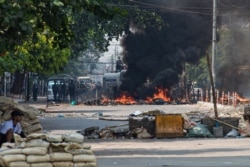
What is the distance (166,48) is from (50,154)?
5349 cm

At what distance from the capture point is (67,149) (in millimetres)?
14547

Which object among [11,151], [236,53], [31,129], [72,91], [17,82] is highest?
[236,53]

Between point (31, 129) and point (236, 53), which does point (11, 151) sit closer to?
point (31, 129)

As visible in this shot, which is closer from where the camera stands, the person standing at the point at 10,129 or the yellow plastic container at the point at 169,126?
the person standing at the point at 10,129

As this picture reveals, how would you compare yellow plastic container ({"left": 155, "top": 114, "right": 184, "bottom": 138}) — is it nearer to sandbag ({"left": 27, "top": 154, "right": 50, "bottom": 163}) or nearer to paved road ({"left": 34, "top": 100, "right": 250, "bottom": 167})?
paved road ({"left": 34, "top": 100, "right": 250, "bottom": 167})

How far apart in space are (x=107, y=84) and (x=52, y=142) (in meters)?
63.6

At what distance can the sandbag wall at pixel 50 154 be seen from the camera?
14500mm

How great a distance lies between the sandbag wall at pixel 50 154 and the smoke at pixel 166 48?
51019 mm

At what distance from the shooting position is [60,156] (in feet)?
47.5

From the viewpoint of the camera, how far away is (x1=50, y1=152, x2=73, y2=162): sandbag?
1448 cm

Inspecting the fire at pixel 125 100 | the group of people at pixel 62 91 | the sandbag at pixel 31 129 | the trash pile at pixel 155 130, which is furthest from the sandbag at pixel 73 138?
the group of people at pixel 62 91

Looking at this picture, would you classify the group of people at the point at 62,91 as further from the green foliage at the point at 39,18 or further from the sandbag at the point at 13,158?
the sandbag at the point at 13,158

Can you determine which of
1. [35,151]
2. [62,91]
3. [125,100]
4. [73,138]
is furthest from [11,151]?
[62,91]

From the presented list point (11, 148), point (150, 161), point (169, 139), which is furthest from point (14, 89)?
point (11, 148)
